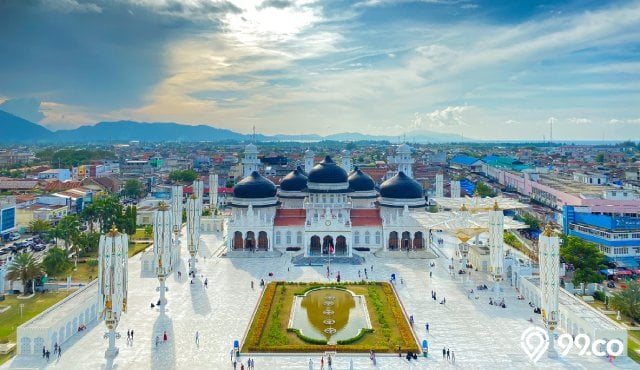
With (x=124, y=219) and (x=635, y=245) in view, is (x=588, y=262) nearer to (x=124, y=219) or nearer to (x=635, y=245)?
(x=635, y=245)

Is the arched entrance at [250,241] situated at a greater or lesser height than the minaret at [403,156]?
lesser

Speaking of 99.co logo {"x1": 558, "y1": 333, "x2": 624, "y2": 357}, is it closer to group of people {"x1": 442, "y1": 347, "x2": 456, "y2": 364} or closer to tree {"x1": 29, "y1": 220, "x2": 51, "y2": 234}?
group of people {"x1": 442, "y1": 347, "x2": 456, "y2": 364}

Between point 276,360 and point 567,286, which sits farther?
point 567,286

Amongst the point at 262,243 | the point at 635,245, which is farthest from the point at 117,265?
the point at 635,245

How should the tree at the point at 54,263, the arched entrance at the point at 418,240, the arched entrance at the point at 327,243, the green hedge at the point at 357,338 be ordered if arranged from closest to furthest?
the green hedge at the point at 357,338
the tree at the point at 54,263
the arched entrance at the point at 327,243
the arched entrance at the point at 418,240

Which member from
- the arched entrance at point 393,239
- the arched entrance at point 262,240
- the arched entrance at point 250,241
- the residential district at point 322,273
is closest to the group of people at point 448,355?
the residential district at point 322,273

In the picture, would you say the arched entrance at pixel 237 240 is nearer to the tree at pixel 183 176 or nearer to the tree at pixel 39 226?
the tree at pixel 39 226

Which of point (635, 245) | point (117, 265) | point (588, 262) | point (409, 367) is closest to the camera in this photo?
point (409, 367)

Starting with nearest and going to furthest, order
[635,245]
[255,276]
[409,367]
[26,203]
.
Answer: [409,367]
[255,276]
[635,245]
[26,203]
